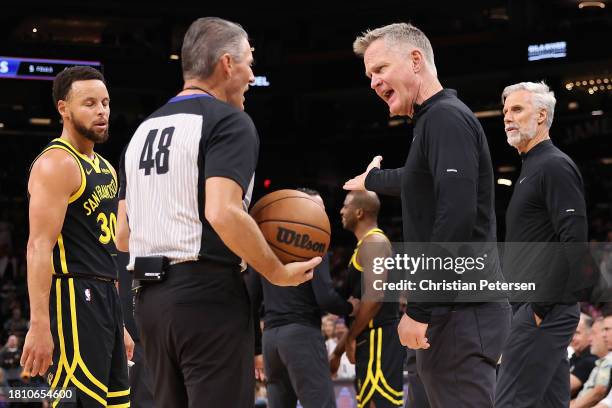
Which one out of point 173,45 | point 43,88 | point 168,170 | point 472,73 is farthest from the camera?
point 173,45

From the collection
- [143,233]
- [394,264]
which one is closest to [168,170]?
[143,233]

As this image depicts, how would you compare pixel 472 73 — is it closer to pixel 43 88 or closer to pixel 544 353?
pixel 43 88

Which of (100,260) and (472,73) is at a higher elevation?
(472,73)

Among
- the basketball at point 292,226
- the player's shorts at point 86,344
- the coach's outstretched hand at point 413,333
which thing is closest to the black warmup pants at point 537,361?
the coach's outstretched hand at point 413,333

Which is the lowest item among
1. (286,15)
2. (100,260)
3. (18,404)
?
(18,404)

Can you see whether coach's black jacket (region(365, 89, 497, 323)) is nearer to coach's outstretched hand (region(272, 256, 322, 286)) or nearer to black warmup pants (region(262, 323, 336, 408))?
coach's outstretched hand (region(272, 256, 322, 286))

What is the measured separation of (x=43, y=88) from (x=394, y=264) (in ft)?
50.2

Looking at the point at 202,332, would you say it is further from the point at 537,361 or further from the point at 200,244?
the point at 537,361

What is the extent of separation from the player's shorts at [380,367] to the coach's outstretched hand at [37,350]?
3.69 m

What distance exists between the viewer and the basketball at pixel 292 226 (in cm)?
355

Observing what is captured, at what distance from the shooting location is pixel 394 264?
8.07 metres

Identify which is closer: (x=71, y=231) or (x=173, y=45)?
(x=71, y=231)

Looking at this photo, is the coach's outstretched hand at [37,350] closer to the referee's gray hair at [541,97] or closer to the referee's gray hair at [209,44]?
the referee's gray hair at [209,44]

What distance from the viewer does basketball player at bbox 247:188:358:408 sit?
7223mm
